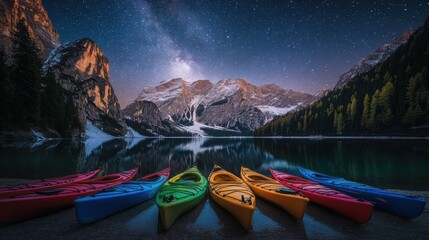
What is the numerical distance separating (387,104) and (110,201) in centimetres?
9296

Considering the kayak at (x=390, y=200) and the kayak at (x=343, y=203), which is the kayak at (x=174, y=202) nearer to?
the kayak at (x=343, y=203)

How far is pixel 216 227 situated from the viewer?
7.42m

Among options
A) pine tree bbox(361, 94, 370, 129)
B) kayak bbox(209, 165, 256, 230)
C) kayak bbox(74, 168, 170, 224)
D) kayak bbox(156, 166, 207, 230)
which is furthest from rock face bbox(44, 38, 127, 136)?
kayak bbox(209, 165, 256, 230)

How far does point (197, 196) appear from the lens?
9.16 metres

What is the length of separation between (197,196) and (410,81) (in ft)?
295

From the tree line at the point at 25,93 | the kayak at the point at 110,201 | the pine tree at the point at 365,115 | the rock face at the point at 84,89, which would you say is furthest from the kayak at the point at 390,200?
the rock face at the point at 84,89

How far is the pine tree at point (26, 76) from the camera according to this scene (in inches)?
2062

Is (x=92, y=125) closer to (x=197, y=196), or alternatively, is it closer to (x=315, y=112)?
(x=315, y=112)

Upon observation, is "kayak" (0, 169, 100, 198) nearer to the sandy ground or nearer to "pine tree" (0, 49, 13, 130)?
the sandy ground

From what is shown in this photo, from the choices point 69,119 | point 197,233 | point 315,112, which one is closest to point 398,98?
point 315,112

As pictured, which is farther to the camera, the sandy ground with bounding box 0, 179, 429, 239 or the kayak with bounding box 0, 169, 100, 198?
the kayak with bounding box 0, 169, 100, 198

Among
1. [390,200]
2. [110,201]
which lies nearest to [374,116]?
[390,200]

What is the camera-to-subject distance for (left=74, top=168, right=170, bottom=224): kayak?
7039 millimetres

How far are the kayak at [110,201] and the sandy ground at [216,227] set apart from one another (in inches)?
12.6
